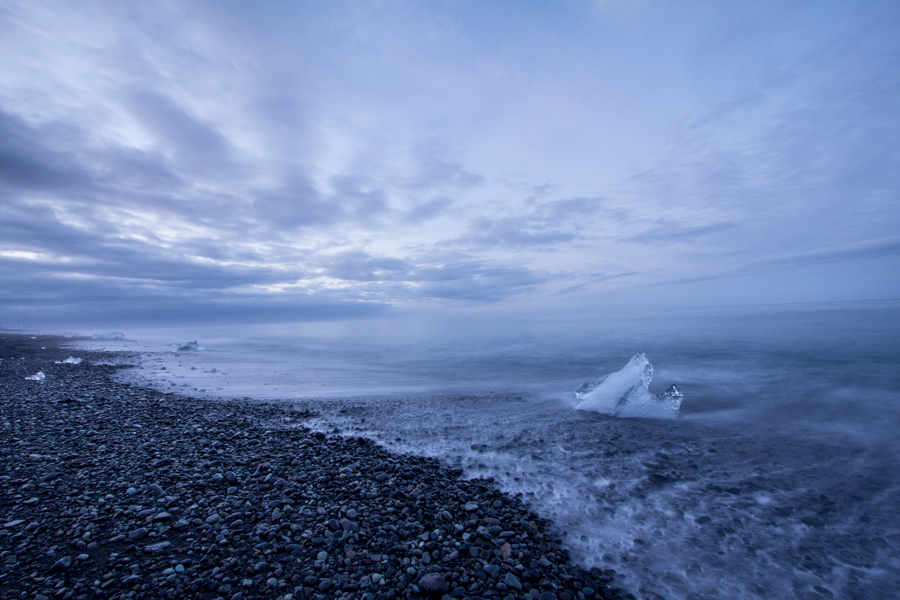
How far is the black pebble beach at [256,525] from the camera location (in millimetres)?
3455

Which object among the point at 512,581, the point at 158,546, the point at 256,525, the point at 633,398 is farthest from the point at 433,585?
the point at 633,398

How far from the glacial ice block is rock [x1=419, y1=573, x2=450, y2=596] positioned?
8.24 metres

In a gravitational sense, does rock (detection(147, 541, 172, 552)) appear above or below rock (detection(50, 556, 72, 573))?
below

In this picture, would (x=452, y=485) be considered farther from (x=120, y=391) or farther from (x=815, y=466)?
(x=120, y=391)

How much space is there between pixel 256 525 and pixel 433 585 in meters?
2.42

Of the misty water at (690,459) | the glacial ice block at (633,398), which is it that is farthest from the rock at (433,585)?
the glacial ice block at (633,398)

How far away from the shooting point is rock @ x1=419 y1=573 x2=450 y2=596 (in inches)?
135

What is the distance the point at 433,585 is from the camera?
11.3 ft

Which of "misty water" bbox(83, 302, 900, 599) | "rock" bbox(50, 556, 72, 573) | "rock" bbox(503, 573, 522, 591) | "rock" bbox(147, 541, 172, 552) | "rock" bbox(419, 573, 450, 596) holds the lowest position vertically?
"misty water" bbox(83, 302, 900, 599)

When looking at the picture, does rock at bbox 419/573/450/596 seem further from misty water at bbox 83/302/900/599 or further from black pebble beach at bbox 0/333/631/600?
misty water at bbox 83/302/900/599

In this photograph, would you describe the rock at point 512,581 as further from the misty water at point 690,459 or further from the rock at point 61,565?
the rock at point 61,565

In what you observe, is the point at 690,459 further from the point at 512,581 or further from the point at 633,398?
the point at 512,581

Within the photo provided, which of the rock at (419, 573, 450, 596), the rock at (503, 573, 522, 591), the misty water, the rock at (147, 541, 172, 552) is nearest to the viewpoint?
the rock at (419, 573, 450, 596)

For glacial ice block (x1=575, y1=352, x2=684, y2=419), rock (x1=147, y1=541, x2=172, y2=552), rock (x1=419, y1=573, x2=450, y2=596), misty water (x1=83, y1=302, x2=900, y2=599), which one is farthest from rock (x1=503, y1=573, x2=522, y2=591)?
glacial ice block (x1=575, y1=352, x2=684, y2=419)
